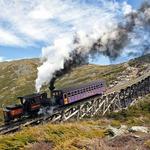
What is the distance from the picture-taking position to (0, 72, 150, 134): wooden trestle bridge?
40.5 m

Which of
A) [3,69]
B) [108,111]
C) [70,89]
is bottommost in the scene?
[108,111]

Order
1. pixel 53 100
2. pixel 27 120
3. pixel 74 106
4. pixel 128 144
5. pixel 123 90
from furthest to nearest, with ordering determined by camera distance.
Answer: pixel 123 90, pixel 74 106, pixel 53 100, pixel 27 120, pixel 128 144

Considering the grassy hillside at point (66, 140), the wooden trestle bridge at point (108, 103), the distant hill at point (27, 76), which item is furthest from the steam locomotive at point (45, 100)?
the distant hill at point (27, 76)

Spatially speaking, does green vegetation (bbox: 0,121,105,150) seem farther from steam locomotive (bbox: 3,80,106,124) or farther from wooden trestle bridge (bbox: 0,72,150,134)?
steam locomotive (bbox: 3,80,106,124)

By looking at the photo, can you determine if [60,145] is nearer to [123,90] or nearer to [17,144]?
[17,144]

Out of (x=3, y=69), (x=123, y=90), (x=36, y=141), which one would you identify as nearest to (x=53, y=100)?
(x=123, y=90)

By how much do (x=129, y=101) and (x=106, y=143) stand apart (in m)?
44.6

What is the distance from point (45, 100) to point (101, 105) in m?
Answer: 13.6

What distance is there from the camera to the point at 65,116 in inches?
1790

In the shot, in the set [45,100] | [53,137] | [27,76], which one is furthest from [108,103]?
[27,76]

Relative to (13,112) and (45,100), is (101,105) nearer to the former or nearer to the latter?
(45,100)

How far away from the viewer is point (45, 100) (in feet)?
136

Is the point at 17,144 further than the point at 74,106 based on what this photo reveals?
No

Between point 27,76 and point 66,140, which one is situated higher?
point 27,76
